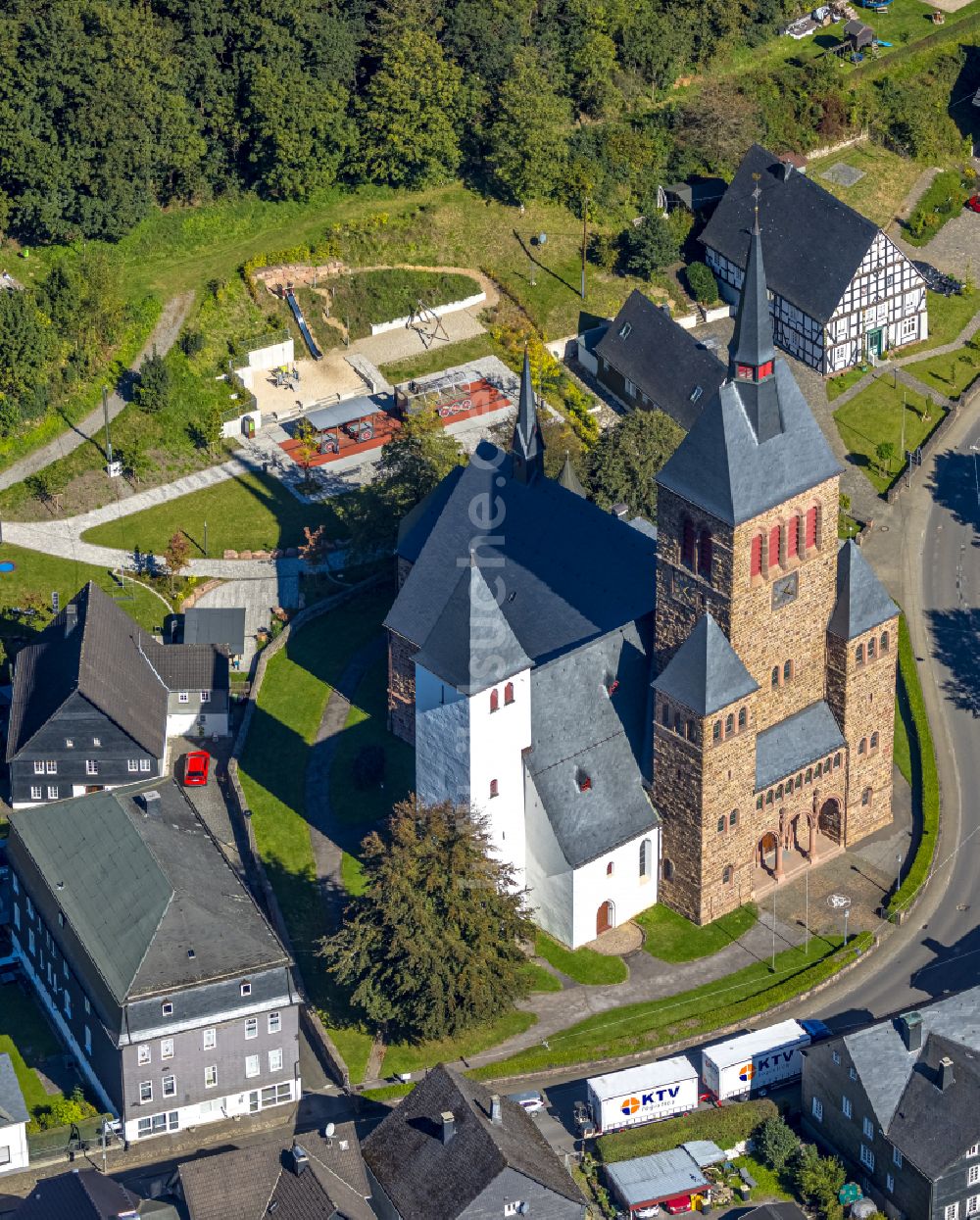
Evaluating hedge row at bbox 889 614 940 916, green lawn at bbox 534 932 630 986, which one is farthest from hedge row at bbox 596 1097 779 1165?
hedge row at bbox 889 614 940 916

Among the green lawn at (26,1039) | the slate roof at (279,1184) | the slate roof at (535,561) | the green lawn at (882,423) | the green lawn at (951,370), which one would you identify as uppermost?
the slate roof at (535,561)

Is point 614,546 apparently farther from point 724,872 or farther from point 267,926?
point 267,926

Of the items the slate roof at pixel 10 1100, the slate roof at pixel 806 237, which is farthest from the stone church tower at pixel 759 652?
the slate roof at pixel 806 237

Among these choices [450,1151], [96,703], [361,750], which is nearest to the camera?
[450,1151]

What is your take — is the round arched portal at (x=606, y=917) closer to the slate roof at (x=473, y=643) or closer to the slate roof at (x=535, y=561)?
the slate roof at (x=535, y=561)

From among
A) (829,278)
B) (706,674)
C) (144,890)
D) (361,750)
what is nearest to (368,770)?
(361,750)

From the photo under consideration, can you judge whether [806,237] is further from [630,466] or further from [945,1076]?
[945,1076]
